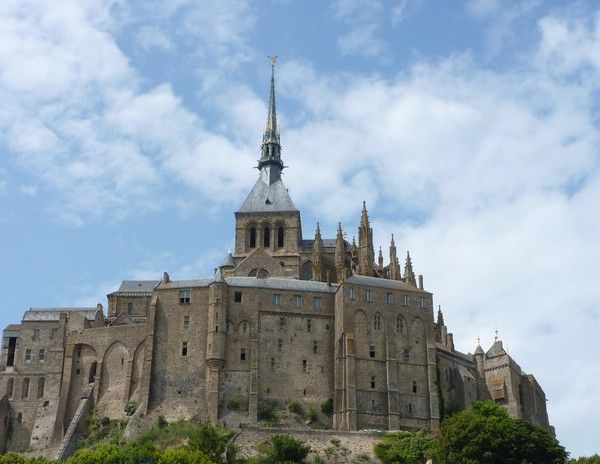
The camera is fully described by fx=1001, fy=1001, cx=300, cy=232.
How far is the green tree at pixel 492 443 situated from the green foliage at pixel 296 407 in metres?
16.7

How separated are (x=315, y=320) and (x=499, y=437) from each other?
26360mm

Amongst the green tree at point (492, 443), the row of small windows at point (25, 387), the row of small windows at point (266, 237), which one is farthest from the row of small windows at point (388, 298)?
the row of small windows at point (25, 387)

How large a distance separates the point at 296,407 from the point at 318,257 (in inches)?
907

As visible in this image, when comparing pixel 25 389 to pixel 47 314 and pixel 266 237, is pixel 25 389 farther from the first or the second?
pixel 266 237

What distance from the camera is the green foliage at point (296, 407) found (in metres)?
93.2

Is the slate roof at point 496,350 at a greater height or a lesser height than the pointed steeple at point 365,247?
lesser

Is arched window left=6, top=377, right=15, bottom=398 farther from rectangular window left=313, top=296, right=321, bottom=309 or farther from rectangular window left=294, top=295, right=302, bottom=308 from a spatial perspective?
rectangular window left=313, top=296, right=321, bottom=309

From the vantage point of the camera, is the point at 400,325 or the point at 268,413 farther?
the point at 400,325

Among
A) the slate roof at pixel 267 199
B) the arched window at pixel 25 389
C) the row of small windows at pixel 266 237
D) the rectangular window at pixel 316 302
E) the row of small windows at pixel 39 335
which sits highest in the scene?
the slate roof at pixel 267 199

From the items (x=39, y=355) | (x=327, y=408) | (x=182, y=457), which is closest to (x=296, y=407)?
(x=327, y=408)

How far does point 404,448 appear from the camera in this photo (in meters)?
86.3

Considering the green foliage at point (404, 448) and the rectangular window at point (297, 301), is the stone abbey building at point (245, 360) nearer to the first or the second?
the rectangular window at point (297, 301)

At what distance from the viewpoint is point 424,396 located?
314ft

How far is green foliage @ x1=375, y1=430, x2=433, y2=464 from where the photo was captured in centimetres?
8481
